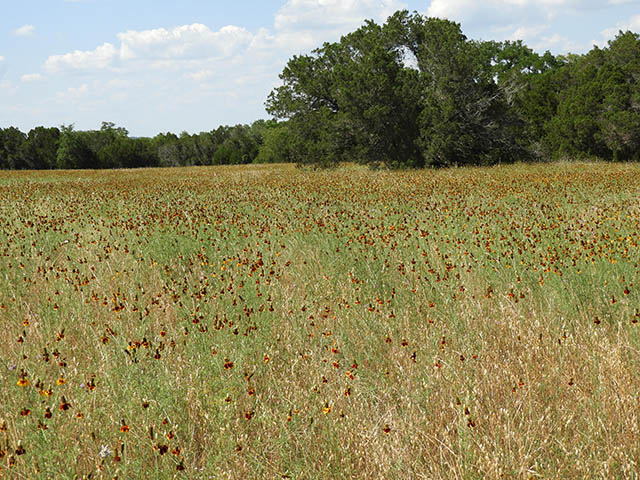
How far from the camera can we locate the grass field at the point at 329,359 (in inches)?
95.1

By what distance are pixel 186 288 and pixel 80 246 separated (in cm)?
274

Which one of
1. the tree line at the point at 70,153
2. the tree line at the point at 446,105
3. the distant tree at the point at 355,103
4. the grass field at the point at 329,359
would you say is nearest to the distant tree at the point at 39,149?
the tree line at the point at 70,153

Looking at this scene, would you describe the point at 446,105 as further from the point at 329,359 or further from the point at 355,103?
the point at 329,359

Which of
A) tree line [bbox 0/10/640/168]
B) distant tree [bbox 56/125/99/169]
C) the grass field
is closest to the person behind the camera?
the grass field

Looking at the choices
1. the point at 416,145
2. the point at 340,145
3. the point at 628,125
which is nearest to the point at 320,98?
the point at 340,145

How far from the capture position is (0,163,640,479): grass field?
Result: 242cm

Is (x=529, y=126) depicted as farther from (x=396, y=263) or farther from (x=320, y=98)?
(x=396, y=263)

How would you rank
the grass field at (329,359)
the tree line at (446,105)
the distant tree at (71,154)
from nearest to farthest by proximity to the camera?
the grass field at (329,359) < the tree line at (446,105) < the distant tree at (71,154)

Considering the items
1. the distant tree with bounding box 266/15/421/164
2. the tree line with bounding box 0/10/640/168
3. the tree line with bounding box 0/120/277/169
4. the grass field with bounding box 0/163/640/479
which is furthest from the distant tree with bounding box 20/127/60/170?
the grass field with bounding box 0/163/640/479

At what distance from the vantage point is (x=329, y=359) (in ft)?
11.0

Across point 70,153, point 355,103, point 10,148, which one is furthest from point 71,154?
point 355,103

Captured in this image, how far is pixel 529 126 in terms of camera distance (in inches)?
985

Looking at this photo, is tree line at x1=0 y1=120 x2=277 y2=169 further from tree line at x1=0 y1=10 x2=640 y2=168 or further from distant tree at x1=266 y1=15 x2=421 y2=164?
tree line at x1=0 y1=10 x2=640 y2=168

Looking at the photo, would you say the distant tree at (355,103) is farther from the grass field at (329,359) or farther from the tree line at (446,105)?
the grass field at (329,359)
